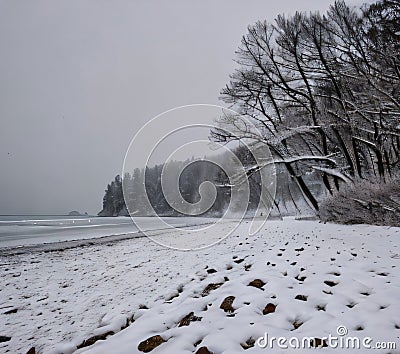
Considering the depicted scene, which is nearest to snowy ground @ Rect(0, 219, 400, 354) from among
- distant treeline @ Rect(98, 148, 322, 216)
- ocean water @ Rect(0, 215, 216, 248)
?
distant treeline @ Rect(98, 148, 322, 216)

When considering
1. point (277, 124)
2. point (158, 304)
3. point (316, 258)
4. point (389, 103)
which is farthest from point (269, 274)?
point (277, 124)

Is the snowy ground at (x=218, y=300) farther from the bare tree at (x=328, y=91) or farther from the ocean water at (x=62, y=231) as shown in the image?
the ocean water at (x=62, y=231)

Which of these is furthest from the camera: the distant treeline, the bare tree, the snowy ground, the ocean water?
the ocean water

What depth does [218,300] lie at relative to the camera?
4027mm

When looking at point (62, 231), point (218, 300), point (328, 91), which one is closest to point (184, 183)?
point (218, 300)

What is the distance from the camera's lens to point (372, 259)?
5.26 meters

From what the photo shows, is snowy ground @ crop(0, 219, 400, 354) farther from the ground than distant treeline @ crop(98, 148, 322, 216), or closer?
closer

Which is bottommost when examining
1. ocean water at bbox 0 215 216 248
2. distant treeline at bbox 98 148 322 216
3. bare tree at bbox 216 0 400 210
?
ocean water at bbox 0 215 216 248

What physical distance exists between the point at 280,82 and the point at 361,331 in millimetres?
13480

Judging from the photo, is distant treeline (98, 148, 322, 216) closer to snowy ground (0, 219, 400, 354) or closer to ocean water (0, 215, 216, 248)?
snowy ground (0, 219, 400, 354)

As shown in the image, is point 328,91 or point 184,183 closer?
point 184,183

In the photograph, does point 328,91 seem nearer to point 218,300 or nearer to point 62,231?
point 218,300

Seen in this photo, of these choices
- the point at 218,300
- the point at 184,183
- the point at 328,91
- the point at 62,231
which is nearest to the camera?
the point at 218,300

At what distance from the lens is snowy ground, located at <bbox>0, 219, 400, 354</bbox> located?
3035 mm
